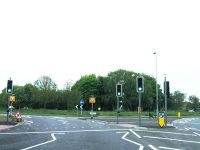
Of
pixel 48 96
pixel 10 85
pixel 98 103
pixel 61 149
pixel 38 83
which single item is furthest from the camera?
pixel 98 103

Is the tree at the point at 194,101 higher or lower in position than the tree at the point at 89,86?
lower

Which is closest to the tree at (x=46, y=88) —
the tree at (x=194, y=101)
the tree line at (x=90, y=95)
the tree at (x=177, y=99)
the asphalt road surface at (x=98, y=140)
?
the tree line at (x=90, y=95)

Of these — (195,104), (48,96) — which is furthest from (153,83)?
(48,96)

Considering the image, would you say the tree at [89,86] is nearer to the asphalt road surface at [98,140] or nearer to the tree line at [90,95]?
the tree line at [90,95]

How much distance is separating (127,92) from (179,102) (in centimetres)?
3425

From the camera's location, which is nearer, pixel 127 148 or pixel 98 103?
pixel 127 148

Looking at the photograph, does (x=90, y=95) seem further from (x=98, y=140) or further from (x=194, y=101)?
(x=98, y=140)

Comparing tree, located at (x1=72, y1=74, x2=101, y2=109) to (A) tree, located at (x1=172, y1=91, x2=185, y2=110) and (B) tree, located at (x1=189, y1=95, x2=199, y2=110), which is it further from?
(B) tree, located at (x1=189, y1=95, x2=199, y2=110)

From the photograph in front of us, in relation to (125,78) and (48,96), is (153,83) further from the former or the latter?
(48,96)

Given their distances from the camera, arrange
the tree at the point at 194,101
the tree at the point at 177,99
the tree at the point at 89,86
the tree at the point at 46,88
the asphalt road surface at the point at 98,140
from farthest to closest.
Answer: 1. the tree at the point at 194,101
2. the tree at the point at 177,99
3. the tree at the point at 89,86
4. the tree at the point at 46,88
5. the asphalt road surface at the point at 98,140

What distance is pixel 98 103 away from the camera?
5128 inches

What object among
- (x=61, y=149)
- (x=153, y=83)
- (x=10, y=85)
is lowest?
(x=61, y=149)

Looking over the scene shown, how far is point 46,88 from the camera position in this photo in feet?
353

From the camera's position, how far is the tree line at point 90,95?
100m
